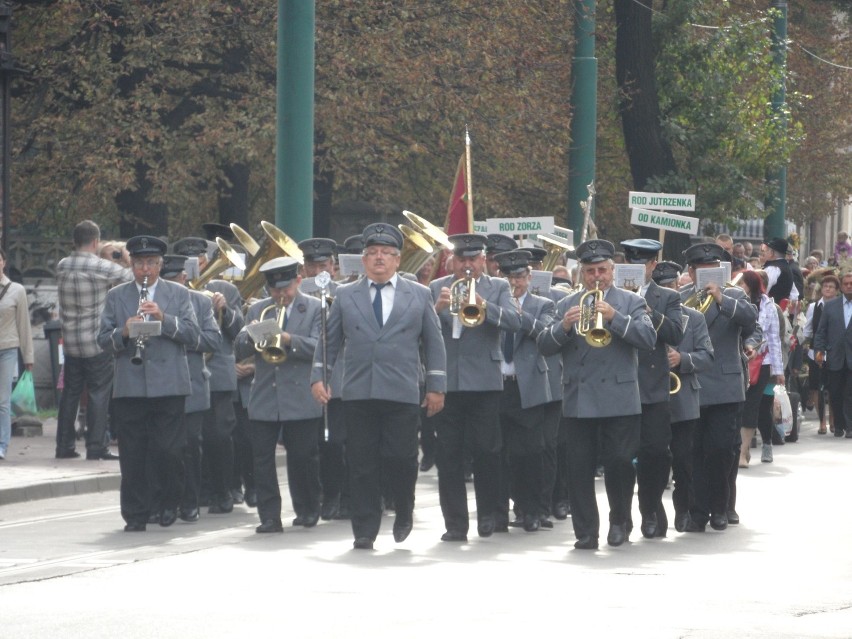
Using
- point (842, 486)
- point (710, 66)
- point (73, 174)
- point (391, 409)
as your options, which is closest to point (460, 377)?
point (391, 409)

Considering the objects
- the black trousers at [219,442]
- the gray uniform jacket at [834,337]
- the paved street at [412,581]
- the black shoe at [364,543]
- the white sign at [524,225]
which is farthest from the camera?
the gray uniform jacket at [834,337]

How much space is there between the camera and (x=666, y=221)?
1856cm

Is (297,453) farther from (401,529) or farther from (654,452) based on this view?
(654,452)

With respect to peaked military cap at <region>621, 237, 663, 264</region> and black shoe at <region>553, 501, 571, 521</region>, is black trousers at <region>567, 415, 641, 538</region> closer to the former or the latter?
peaked military cap at <region>621, 237, 663, 264</region>

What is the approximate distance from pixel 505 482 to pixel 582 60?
9745 millimetres

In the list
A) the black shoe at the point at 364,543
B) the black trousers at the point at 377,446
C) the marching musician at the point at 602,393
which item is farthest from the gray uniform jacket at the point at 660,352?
the black shoe at the point at 364,543

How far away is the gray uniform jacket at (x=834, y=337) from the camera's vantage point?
22172 millimetres

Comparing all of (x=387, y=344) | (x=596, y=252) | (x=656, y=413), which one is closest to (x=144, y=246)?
(x=387, y=344)

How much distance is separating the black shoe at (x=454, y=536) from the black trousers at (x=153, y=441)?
205cm

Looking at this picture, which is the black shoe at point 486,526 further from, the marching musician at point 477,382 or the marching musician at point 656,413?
the marching musician at point 656,413

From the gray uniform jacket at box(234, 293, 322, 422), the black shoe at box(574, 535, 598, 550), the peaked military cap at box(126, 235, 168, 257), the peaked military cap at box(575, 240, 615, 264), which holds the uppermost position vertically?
the peaked military cap at box(126, 235, 168, 257)

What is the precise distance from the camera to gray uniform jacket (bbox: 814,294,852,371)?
2217 centimetres

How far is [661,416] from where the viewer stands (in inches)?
486

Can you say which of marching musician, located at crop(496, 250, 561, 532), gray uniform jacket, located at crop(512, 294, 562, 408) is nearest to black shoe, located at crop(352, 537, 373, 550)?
marching musician, located at crop(496, 250, 561, 532)
